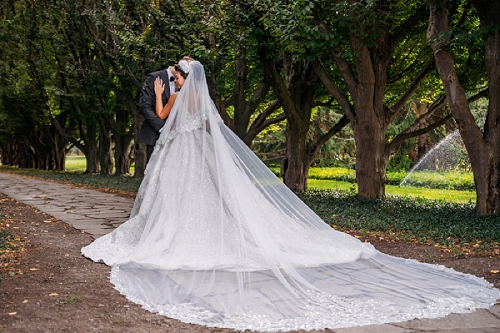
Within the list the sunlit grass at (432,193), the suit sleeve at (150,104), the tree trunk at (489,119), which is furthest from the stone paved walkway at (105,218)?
the sunlit grass at (432,193)

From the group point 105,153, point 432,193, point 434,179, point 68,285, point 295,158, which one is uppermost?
point 295,158

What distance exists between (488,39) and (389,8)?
6.00 feet

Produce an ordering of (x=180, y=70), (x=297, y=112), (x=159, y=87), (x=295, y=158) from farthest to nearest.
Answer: (x=295, y=158)
(x=297, y=112)
(x=159, y=87)
(x=180, y=70)

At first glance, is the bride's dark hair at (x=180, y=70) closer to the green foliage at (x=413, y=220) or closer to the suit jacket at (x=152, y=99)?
the suit jacket at (x=152, y=99)

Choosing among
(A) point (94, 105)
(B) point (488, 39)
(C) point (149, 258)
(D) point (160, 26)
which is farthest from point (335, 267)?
(A) point (94, 105)

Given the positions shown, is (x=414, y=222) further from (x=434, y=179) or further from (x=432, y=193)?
(x=434, y=179)

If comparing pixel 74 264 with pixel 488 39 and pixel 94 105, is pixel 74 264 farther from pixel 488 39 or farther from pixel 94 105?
pixel 94 105

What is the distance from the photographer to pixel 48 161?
102ft

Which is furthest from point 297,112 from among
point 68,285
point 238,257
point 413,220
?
point 68,285

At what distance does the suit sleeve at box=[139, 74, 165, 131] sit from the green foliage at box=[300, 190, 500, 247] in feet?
11.6

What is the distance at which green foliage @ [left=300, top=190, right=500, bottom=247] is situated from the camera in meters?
7.32

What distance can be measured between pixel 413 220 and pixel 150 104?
5.00 meters

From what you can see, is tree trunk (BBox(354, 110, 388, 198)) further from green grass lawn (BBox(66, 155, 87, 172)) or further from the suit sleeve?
green grass lawn (BBox(66, 155, 87, 172))

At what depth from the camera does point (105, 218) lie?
8.56 metres
